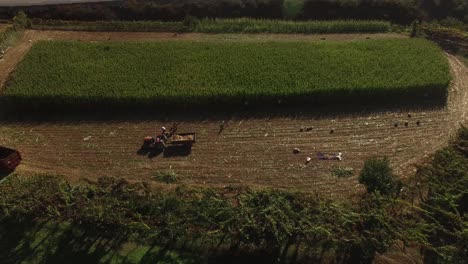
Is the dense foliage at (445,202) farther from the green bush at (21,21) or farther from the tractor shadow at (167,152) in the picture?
the green bush at (21,21)

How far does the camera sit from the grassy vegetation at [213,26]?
3447cm

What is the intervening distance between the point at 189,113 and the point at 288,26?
1182 centimetres

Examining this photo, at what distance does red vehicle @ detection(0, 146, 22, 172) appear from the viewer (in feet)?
76.6

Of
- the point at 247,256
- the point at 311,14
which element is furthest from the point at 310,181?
the point at 311,14

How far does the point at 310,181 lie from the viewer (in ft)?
78.4

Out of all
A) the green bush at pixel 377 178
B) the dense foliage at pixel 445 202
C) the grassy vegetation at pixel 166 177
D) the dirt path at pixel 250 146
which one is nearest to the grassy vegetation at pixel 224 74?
the dirt path at pixel 250 146

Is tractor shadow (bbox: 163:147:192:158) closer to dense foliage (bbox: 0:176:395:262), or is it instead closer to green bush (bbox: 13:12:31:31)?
dense foliage (bbox: 0:176:395:262)

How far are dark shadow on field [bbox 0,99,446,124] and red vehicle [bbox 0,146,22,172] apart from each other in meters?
3.59

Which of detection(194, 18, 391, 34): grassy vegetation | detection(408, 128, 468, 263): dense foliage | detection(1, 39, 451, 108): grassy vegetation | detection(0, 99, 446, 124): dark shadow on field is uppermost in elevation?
detection(194, 18, 391, 34): grassy vegetation

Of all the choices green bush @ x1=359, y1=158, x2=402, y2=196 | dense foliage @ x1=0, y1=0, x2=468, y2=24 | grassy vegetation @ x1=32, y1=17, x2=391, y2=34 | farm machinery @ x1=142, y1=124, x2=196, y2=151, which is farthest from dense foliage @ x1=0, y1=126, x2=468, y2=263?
dense foliage @ x1=0, y1=0, x2=468, y2=24

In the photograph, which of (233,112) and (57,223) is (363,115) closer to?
(233,112)

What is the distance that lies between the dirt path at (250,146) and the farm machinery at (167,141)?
0.55 m

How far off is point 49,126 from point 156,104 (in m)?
6.18

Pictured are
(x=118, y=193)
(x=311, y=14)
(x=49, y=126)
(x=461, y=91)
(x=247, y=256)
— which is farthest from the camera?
(x=311, y=14)
